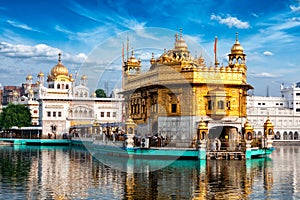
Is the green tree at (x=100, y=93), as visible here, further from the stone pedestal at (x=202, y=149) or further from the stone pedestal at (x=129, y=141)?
the stone pedestal at (x=202, y=149)

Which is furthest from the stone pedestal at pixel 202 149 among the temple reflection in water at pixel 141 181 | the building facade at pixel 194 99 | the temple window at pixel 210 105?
the temple window at pixel 210 105

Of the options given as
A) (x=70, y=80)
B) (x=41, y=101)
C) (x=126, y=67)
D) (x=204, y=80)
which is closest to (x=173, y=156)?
(x=204, y=80)

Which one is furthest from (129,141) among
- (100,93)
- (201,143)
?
(100,93)

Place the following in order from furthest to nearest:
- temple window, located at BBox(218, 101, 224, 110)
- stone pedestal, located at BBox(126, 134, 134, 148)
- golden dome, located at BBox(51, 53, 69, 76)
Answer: golden dome, located at BBox(51, 53, 69, 76) < temple window, located at BBox(218, 101, 224, 110) < stone pedestal, located at BBox(126, 134, 134, 148)

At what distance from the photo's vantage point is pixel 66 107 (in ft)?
212

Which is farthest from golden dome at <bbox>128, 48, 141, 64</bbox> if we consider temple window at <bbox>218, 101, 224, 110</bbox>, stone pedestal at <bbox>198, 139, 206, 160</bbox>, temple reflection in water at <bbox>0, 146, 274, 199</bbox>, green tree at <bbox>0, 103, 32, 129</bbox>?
green tree at <bbox>0, 103, 32, 129</bbox>

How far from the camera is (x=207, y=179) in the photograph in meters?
19.8

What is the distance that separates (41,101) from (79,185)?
4740 centimetres

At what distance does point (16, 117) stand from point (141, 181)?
48.7 metres

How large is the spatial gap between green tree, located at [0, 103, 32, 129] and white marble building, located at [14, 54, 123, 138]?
1.69 meters

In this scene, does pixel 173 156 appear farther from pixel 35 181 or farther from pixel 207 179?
pixel 35 181

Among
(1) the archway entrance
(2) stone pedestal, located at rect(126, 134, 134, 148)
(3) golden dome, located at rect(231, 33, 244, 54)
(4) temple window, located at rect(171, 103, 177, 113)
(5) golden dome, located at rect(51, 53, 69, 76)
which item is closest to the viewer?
(2) stone pedestal, located at rect(126, 134, 134, 148)

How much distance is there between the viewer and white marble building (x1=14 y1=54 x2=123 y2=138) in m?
63.6

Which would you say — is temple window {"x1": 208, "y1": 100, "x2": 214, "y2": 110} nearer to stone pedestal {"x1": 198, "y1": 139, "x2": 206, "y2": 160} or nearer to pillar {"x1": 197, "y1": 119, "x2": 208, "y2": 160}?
pillar {"x1": 197, "y1": 119, "x2": 208, "y2": 160}
